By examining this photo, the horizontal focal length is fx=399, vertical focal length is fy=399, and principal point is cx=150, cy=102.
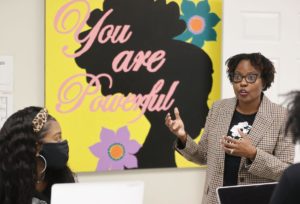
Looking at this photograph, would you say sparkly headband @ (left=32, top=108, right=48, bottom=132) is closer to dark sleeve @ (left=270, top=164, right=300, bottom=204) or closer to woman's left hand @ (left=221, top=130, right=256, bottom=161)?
woman's left hand @ (left=221, top=130, right=256, bottom=161)

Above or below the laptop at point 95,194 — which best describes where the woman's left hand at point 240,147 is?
above

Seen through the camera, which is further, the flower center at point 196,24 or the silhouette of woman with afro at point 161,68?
the flower center at point 196,24

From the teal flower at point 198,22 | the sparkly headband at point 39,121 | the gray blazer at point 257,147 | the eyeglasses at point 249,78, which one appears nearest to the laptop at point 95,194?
the sparkly headband at point 39,121

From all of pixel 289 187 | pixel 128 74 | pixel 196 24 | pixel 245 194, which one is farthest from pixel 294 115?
pixel 196 24

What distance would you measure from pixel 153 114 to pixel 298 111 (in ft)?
6.69

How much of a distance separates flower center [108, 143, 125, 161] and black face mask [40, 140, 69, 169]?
43.3 inches

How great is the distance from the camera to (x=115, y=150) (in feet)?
8.87

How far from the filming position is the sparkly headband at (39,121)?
1486 millimetres

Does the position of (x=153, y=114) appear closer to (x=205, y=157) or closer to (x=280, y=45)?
(x=205, y=157)

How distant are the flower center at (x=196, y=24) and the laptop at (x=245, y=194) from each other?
1765 millimetres

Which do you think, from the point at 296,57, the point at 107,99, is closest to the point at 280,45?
the point at 296,57

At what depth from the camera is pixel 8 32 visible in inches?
100

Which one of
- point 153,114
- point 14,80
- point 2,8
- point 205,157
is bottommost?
point 205,157

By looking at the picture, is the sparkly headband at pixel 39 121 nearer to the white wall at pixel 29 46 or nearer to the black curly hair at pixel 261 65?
the black curly hair at pixel 261 65
